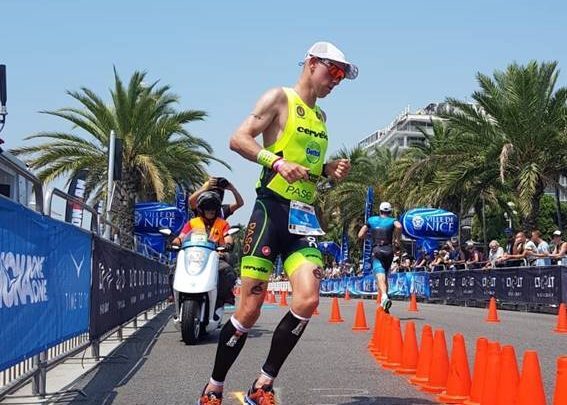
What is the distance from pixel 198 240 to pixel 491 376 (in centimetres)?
505

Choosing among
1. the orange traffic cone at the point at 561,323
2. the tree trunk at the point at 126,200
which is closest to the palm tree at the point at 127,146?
the tree trunk at the point at 126,200

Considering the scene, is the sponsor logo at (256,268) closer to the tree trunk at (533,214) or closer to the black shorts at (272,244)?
the black shorts at (272,244)

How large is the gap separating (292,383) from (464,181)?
76.9 ft

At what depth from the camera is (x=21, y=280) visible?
546cm

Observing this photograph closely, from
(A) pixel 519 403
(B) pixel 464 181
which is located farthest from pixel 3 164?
(B) pixel 464 181

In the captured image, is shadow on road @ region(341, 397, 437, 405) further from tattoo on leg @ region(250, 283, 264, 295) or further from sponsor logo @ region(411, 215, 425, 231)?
sponsor logo @ region(411, 215, 425, 231)

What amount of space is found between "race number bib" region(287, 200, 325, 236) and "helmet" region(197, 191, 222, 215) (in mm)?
4728

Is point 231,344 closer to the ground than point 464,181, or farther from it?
closer to the ground

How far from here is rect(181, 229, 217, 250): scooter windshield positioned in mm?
9906

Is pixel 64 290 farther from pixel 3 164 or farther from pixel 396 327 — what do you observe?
pixel 396 327

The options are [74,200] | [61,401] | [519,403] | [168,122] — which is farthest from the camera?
[168,122]

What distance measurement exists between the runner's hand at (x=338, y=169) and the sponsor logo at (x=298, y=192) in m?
0.25

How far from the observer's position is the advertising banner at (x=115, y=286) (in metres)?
8.30

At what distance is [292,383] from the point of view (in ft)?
22.5
